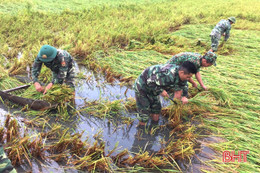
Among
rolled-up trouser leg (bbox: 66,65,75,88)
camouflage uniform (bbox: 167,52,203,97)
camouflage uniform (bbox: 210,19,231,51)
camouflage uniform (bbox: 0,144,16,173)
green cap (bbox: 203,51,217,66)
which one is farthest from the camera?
camouflage uniform (bbox: 210,19,231,51)

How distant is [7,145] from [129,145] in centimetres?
151

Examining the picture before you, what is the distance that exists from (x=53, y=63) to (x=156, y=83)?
1.82 meters

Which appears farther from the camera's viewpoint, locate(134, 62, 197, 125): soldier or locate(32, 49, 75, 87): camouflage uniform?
locate(32, 49, 75, 87): camouflage uniform

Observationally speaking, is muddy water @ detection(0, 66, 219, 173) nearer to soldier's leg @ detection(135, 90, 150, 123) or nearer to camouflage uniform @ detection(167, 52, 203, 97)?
soldier's leg @ detection(135, 90, 150, 123)

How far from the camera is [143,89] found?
8.89 ft

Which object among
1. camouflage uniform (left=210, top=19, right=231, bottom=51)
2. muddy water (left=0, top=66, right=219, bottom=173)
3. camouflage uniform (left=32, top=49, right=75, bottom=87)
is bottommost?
muddy water (left=0, top=66, right=219, bottom=173)

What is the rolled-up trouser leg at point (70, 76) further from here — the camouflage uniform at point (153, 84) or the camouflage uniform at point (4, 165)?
the camouflage uniform at point (4, 165)

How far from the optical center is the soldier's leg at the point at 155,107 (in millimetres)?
2857

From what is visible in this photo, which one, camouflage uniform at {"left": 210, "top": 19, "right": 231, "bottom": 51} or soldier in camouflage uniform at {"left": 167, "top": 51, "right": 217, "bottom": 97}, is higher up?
camouflage uniform at {"left": 210, "top": 19, "right": 231, "bottom": 51}

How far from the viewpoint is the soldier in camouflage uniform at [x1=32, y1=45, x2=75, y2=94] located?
2.92 metres

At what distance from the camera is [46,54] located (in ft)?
9.53

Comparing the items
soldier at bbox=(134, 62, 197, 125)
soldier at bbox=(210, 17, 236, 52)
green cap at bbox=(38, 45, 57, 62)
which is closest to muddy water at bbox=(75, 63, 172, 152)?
soldier at bbox=(134, 62, 197, 125)

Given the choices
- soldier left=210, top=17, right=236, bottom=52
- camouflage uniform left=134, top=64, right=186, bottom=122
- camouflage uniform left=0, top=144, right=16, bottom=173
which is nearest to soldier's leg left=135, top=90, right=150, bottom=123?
camouflage uniform left=134, top=64, right=186, bottom=122

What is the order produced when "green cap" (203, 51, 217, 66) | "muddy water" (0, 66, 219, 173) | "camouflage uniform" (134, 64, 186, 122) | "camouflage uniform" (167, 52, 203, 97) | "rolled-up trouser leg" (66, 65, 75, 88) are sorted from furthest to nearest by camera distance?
"rolled-up trouser leg" (66, 65, 75, 88)
"camouflage uniform" (167, 52, 203, 97)
"green cap" (203, 51, 217, 66)
"camouflage uniform" (134, 64, 186, 122)
"muddy water" (0, 66, 219, 173)
